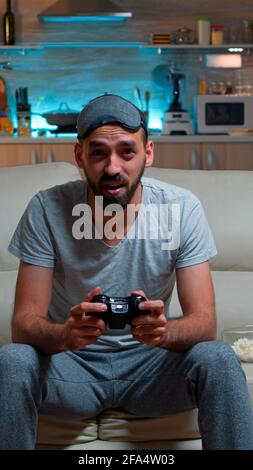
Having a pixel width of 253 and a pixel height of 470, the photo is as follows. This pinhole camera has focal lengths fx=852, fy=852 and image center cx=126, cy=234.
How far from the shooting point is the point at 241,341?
2352 mm

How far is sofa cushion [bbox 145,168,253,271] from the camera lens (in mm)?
2877

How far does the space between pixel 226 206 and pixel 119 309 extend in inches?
45.4

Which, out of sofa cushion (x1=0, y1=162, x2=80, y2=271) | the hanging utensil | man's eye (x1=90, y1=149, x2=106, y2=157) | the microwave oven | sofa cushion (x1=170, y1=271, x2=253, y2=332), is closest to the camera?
man's eye (x1=90, y1=149, x2=106, y2=157)

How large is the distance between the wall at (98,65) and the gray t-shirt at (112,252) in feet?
12.4

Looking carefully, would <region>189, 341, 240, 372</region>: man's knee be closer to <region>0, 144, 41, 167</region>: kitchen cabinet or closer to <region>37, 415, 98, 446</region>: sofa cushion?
<region>37, 415, 98, 446</region>: sofa cushion

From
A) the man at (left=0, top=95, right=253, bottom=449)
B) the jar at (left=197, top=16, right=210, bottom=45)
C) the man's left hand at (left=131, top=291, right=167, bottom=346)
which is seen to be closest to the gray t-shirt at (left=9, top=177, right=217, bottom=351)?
the man at (left=0, top=95, right=253, bottom=449)

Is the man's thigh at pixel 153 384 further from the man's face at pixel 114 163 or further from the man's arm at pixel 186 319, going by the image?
the man's face at pixel 114 163

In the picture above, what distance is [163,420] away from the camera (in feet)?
7.03

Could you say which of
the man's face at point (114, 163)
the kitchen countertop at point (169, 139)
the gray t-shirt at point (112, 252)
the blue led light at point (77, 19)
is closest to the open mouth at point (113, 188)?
the man's face at point (114, 163)

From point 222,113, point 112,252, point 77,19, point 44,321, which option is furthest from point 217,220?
point 77,19

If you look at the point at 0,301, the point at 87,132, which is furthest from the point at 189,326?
the point at 0,301

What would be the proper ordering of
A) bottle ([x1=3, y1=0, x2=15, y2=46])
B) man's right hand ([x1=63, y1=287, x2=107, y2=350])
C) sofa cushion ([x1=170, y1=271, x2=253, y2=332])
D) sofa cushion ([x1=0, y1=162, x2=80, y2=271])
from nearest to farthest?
man's right hand ([x1=63, y1=287, x2=107, y2=350]), sofa cushion ([x1=170, y1=271, x2=253, y2=332]), sofa cushion ([x1=0, y1=162, x2=80, y2=271]), bottle ([x1=3, y1=0, x2=15, y2=46])

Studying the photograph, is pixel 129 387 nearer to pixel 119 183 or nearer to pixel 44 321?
pixel 44 321

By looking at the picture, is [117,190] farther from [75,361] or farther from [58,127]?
[58,127]
